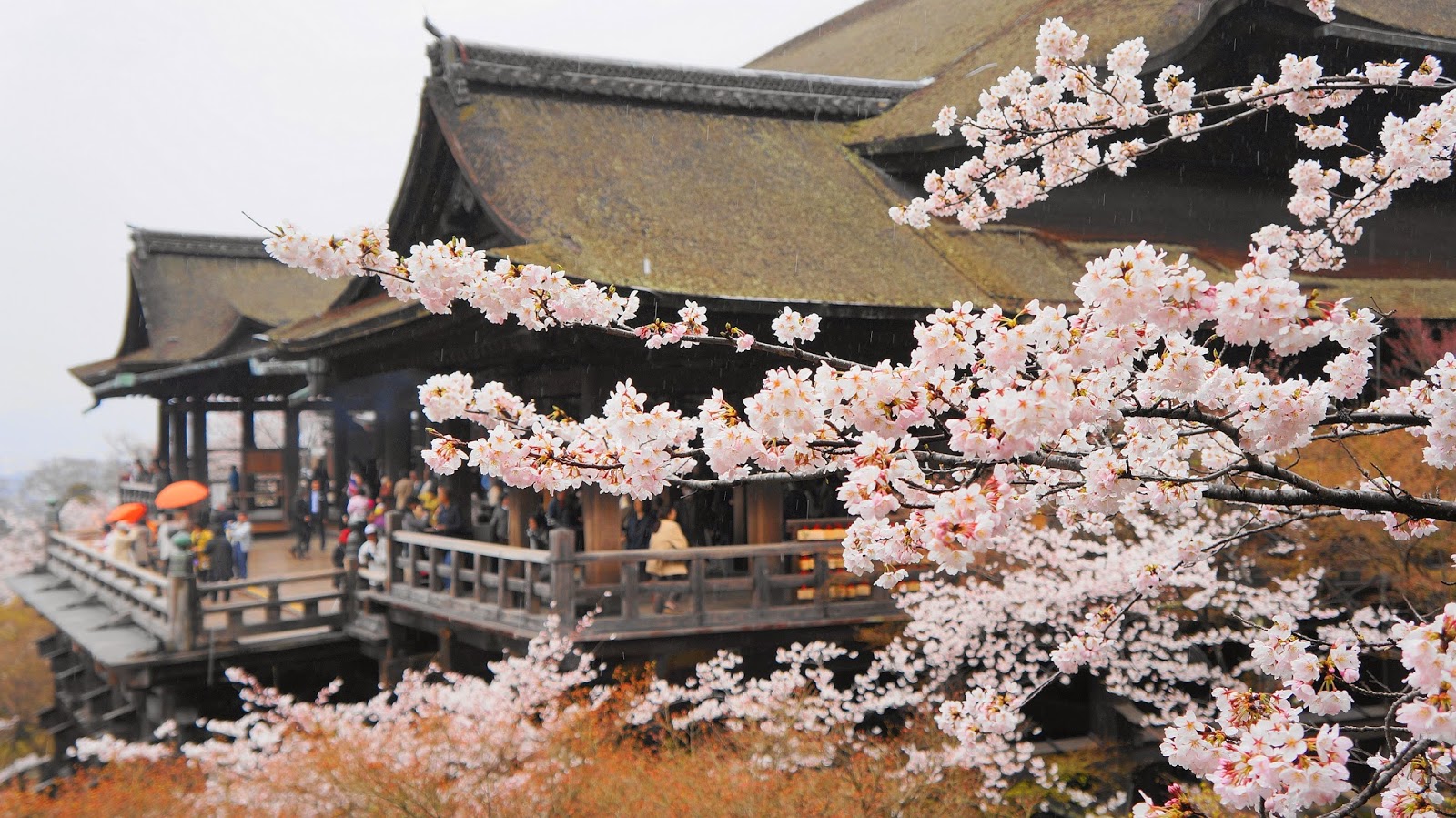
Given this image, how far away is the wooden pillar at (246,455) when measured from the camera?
21516 millimetres

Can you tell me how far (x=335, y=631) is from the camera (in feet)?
41.4

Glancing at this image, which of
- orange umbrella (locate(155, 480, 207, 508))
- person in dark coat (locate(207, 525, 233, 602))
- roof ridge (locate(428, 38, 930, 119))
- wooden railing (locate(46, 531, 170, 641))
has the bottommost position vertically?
wooden railing (locate(46, 531, 170, 641))

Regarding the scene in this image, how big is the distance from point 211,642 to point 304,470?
63.0ft

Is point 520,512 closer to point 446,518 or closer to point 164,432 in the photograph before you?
point 446,518

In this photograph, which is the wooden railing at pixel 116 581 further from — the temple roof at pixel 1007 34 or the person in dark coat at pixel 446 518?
the temple roof at pixel 1007 34

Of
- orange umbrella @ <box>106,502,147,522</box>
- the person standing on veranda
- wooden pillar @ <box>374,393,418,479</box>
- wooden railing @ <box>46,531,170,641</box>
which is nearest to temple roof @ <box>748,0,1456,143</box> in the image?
the person standing on veranda

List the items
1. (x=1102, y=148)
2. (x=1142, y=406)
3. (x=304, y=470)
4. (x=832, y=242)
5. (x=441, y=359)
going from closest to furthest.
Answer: (x=1142, y=406) < (x=832, y=242) < (x=441, y=359) < (x=1102, y=148) < (x=304, y=470)

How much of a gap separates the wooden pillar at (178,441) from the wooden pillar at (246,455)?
107cm

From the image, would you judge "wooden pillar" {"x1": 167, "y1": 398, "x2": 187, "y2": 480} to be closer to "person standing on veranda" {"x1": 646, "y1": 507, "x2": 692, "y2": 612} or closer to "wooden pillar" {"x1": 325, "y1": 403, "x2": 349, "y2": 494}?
"wooden pillar" {"x1": 325, "y1": 403, "x2": 349, "y2": 494}

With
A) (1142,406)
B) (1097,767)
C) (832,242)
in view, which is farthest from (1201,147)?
(1142,406)

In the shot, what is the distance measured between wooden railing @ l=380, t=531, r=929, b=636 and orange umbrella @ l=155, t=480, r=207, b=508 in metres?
5.01

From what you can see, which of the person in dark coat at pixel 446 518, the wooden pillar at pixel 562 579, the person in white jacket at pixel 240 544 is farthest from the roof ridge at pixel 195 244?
the wooden pillar at pixel 562 579

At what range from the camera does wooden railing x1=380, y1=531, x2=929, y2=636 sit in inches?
371

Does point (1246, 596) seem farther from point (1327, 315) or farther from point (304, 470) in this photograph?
point (304, 470)
